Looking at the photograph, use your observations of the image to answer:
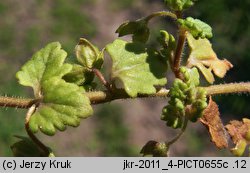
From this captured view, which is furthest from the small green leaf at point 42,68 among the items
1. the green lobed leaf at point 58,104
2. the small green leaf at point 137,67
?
the small green leaf at point 137,67

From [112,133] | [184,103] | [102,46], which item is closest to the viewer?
[184,103]

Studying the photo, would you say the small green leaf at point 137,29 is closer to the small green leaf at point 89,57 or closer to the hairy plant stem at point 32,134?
the small green leaf at point 89,57

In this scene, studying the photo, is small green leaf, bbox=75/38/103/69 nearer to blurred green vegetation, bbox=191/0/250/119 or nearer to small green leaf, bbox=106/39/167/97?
small green leaf, bbox=106/39/167/97

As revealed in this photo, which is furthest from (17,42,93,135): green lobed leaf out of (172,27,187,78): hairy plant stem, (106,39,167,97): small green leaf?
(172,27,187,78): hairy plant stem

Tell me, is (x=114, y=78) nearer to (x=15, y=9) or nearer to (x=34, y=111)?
(x=34, y=111)

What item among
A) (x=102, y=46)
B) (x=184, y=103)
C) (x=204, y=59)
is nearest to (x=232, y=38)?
(x=102, y=46)

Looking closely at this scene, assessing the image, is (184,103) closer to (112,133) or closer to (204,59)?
(204,59)
